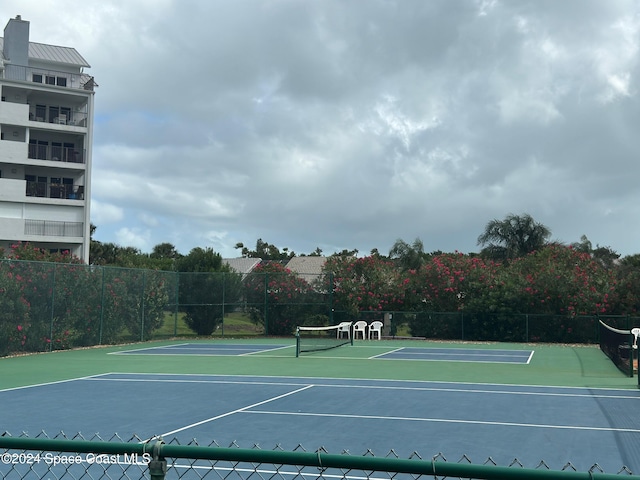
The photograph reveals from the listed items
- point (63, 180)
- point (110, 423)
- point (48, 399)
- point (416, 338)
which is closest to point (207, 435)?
point (110, 423)

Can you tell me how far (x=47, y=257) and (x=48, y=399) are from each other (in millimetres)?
16760

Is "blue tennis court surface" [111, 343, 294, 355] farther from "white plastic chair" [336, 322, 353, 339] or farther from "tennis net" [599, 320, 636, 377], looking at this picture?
"tennis net" [599, 320, 636, 377]

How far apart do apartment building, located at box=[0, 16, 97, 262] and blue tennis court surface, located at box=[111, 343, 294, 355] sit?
21848 mm

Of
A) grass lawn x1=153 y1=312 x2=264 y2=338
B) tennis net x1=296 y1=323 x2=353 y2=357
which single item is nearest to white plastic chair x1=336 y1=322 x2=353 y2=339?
tennis net x1=296 y1=323 x2=353 y2=357

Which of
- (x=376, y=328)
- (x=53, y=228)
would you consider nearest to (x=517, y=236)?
(x=376, y=328)

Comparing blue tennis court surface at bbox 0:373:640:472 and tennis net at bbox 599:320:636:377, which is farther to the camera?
tennis net at bbox 599:320:636:377

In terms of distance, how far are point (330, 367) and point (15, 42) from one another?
39.4 metres

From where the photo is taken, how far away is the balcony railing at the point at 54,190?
4638cm

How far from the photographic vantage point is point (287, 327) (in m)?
32.7

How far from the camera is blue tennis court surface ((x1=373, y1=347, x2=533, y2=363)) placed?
72.5ft

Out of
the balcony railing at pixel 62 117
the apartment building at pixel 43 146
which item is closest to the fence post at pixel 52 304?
the apartment building at pixel 43 146

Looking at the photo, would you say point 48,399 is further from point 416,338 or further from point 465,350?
point 416,338

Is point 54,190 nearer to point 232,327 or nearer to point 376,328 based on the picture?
point 232,327

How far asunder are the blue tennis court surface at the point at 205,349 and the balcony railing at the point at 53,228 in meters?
21.4
